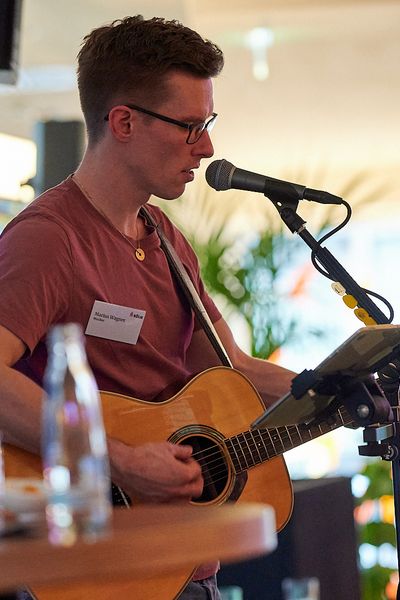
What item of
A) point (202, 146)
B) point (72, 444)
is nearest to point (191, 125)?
point (202, 146)

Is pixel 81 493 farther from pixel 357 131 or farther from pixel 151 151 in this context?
pixel 357 131

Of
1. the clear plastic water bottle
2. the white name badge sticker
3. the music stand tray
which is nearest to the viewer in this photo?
the clear plastic water bottle

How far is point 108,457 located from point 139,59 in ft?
2.86

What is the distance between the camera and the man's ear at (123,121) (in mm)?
2297

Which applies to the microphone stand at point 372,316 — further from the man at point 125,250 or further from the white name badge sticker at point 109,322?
the white name badge sticker at point 109,322

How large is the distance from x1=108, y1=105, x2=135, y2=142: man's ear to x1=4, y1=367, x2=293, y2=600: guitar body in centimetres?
54

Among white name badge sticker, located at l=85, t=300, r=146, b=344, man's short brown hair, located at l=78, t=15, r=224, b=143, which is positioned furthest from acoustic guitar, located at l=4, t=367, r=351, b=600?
man's short brown hair, located at l=78, t=15, r=224, b=143

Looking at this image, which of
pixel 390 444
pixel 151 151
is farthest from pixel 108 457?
pixel 151 151

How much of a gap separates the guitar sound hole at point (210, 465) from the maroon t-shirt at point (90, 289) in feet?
0.40

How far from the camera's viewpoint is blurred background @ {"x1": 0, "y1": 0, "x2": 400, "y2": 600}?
5168mm

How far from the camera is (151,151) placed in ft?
7.50

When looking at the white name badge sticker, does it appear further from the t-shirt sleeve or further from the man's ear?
the man's ear

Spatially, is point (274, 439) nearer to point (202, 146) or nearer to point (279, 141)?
point (202, 146)

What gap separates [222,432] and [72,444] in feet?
3.25
